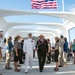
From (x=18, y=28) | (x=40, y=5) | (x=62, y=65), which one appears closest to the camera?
(x=62, y=65)

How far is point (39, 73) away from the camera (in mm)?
9125

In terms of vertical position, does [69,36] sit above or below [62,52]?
above

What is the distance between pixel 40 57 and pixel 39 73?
78 cm

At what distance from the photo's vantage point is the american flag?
17.5 meters

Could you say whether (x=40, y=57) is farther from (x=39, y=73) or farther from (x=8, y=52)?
(x=8, y=52)

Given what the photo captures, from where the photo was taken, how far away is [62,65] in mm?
11547

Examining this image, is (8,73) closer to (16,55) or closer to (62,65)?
(16,55)

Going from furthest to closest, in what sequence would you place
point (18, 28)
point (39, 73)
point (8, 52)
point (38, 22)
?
point (18, 28) < point (38, 22) < point (8, 52) < point (39, 73)

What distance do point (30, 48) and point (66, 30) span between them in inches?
738

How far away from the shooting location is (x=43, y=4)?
57.9 ft

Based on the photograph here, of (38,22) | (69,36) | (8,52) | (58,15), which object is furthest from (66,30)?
(8,52)

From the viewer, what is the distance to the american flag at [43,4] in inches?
691

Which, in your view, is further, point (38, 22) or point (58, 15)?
point (38, 22)

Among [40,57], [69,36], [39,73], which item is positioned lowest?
[39,73]
